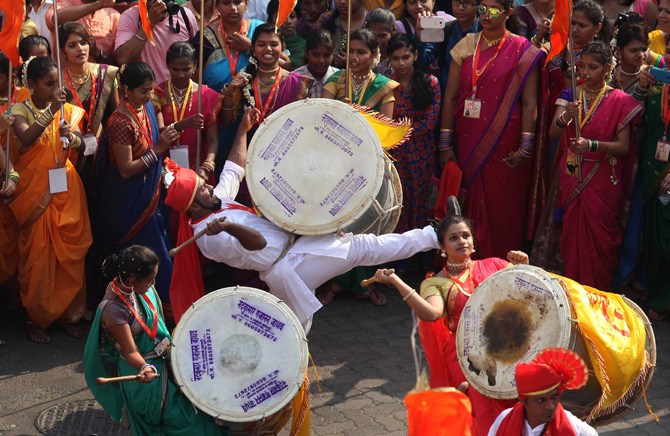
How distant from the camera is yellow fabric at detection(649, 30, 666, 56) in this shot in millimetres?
6867

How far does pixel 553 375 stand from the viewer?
338 centimetres

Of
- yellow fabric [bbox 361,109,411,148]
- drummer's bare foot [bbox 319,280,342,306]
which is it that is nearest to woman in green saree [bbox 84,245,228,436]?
yellow fabric [bbox 361,109,411,148]

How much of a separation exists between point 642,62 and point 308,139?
2927mm

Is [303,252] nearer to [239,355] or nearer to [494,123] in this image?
[239,355]

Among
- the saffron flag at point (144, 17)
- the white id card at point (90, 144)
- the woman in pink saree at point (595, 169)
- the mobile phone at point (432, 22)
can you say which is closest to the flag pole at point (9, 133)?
the white id card at point (90, 144)

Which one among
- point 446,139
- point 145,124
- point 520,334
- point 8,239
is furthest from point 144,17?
point 520,334

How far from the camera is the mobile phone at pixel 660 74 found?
19.6 ft

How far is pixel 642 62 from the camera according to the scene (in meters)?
6.38

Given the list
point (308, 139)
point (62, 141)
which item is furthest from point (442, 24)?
point (62, 141)

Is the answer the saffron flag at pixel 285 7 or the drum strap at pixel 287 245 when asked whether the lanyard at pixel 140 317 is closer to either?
the drum strap at pixel 287 245

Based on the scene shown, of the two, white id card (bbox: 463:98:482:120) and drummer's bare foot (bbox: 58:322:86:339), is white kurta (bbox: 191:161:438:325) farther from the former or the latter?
white id card (bbox: 463:98:482:120)

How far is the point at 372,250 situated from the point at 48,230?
2483 millimetres

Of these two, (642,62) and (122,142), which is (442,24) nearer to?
(642,62)

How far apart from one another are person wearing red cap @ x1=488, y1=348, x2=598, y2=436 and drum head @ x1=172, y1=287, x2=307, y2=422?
4.13 ft
